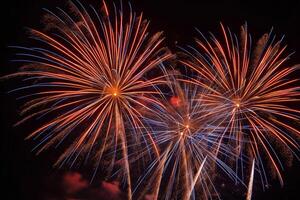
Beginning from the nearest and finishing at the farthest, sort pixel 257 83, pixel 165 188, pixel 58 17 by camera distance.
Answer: pixel 58 17 → pixel 257 83 → pixel 165 188

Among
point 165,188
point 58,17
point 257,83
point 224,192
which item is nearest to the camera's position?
point 58,17

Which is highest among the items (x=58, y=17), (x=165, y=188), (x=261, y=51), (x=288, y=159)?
(x=261, y=51)

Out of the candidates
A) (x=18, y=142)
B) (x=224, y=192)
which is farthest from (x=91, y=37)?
(x=224, y=192)

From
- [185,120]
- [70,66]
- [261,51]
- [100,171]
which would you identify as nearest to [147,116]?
[185,120]

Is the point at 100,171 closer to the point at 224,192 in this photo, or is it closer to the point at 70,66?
the point at 224,192

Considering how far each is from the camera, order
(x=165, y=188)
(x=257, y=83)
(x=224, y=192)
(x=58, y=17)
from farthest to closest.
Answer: (x=224, y=192), (x=165, y=188), (x=257, y=83), (x=58, y=17)

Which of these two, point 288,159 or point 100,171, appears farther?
point 100,171

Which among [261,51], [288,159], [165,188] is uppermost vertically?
[261,51]

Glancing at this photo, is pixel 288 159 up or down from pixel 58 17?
down

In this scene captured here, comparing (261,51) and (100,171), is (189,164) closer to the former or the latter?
(261,51)

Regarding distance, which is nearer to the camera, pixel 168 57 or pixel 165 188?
pixel 168 57
